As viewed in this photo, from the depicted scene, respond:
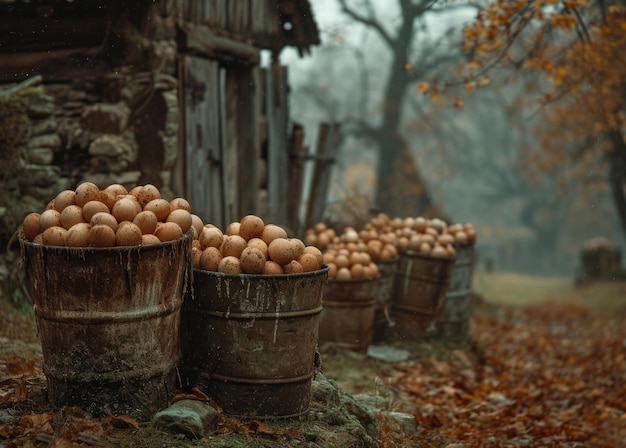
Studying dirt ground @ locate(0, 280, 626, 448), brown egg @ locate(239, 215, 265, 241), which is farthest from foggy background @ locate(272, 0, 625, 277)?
brown egg @ locate(239, 215, 265, 241)

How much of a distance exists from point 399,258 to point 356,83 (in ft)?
124

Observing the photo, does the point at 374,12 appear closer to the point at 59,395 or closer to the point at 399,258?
the point at 399,258

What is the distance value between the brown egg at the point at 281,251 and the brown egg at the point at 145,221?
74 cm

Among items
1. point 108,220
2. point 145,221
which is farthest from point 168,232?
point 108,220

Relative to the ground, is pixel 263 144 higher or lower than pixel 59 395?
higher

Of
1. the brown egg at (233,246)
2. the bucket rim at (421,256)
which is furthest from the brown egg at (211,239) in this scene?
the bucket rim at (421,256)

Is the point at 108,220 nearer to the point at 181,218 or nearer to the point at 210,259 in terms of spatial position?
the point at 181,218

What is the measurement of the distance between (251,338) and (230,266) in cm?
45

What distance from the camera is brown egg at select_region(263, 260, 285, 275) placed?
470 cm

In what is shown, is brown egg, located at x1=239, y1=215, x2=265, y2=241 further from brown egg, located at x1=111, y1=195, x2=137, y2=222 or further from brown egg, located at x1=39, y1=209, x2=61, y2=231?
brown egg, located at x1=39, y1=209, x2=61, y2=231

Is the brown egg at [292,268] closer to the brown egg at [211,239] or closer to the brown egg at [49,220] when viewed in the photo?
the brown egg at [211,239]

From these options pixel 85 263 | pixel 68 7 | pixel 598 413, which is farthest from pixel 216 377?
pixel 68 7

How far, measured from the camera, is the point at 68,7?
8.12 m

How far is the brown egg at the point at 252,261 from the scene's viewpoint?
4.66 meters
